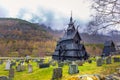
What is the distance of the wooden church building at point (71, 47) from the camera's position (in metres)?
50.2

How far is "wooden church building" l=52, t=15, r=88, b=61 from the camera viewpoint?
165ft

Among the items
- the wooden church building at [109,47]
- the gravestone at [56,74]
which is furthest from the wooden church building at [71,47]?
the gravestone at [56,74]

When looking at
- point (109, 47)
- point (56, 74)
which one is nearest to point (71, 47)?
→ point (109, 47)

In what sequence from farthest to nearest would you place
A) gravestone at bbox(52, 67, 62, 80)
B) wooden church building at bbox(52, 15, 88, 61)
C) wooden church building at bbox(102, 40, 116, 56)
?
wooden church building at bbox(102, 40, 116, 56) → wooden church building at bbox(52, 15, 88, 61) → gravestone at bbox(52, 67, 62, 80)

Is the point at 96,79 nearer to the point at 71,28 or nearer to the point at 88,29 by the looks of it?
the point at 88,29

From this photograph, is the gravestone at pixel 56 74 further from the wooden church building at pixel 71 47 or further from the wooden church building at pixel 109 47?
the wooden church building at pixel 109 47

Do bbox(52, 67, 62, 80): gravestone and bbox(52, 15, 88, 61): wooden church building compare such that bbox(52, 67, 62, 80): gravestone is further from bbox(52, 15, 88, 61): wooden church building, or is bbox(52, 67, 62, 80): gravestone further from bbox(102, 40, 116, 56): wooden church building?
bbox(102, 40, 116, 56): wooden church building

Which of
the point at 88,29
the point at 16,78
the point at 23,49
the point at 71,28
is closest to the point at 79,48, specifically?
the point at 71,28

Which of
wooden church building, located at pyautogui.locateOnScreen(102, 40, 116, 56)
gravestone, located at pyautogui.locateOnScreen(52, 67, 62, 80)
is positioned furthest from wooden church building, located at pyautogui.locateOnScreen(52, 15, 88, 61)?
gravestone, located at pyautogui.locateOnScreen(52, 67, 62, 80)

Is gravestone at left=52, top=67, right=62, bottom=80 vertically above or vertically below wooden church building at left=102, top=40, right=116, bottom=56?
below

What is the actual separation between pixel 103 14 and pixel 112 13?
820mm

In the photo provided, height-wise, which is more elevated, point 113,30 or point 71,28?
point 71,28

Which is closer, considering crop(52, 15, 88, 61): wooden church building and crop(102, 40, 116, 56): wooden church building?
crop(52, 15, 88, 61): wooden church building

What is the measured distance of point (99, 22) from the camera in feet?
64.5
